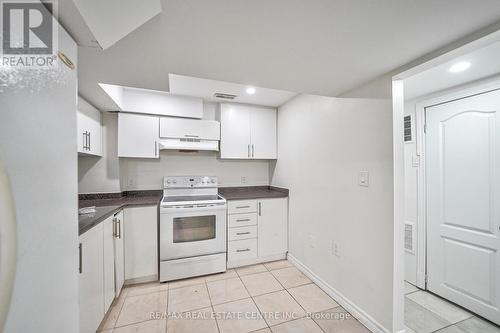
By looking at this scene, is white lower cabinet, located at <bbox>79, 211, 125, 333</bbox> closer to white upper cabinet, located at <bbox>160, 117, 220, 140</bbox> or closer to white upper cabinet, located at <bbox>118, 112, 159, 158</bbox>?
white upper cabinet, located at <bbox>118, 112, 159, 158</bbox>

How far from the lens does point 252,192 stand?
323 centimetres

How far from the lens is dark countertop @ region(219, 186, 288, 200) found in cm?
279

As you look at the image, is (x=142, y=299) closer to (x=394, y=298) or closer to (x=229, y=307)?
(x=229, y=307)

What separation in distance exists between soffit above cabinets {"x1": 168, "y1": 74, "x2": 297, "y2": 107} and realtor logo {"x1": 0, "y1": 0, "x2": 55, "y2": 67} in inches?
54.7

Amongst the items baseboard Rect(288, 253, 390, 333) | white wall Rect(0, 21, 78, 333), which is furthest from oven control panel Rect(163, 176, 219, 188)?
white wall Rect(0, 21, 78, 333)

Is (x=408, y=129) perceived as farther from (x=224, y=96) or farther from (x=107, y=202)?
(x=107, y=202)

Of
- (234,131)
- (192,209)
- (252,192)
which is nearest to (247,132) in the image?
(234,131)

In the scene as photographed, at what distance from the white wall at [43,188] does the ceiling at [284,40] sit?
1.39 ft

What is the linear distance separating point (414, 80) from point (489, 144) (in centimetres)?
84

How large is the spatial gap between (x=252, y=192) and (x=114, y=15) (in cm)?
268

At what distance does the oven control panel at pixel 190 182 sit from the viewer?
2.82 meters

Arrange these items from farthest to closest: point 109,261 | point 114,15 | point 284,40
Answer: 1. point 109,261
2. point 284,40
3. point 114,15

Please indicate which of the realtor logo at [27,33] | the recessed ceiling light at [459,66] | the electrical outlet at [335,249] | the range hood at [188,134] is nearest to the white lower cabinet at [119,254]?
the range hood at [188,134]

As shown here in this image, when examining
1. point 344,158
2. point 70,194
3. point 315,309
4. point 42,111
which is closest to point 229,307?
point 315,309
